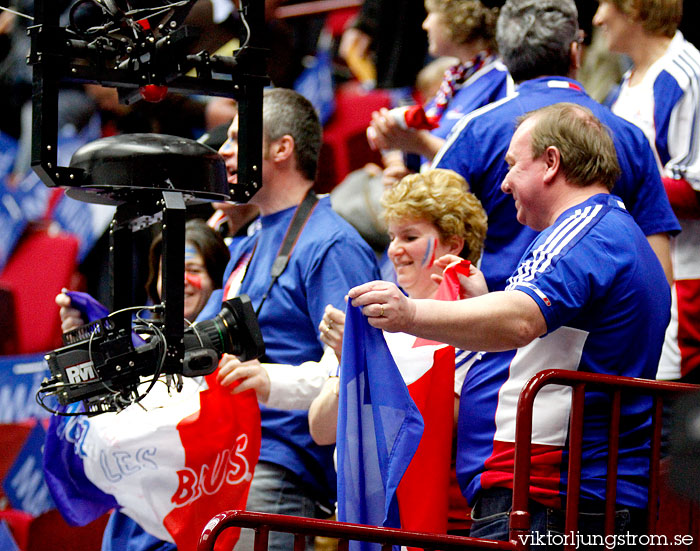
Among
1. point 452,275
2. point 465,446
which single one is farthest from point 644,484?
point 452,275

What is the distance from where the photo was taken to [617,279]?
Answer: 248cm

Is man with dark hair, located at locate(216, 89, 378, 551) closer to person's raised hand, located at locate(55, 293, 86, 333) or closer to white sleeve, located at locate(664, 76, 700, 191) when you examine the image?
person's raised hand, located at locate(55, 293, 86, 333)

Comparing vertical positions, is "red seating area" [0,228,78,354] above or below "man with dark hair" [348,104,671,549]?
below

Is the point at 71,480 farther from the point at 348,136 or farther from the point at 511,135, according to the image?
the point at 348,136

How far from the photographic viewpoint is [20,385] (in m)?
5.51

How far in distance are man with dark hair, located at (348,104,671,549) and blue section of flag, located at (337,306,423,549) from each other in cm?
20

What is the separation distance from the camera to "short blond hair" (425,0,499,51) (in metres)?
4.07

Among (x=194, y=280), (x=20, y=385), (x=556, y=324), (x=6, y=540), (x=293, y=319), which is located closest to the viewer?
(x=556, y=324)

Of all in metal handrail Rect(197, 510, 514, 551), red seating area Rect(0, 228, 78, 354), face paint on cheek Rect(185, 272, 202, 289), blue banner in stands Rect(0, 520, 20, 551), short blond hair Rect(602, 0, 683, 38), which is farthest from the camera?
red seating area Rect(0, 228, 78, 354)

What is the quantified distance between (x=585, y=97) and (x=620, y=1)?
67 cm

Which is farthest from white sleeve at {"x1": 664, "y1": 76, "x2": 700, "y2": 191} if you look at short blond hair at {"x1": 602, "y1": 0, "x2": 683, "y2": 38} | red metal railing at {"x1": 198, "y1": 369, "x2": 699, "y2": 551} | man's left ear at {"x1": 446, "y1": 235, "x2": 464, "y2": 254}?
red metal railing at {"x1": 198, "y1": 369, "x2": 699, "y2": 551}

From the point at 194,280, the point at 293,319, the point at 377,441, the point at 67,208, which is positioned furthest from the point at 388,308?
the point at 67,208

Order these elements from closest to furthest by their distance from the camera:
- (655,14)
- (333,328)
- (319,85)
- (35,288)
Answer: (333,328)
(655,14)
(35,288)
(319,85)

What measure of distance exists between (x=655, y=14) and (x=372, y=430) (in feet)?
6.71
